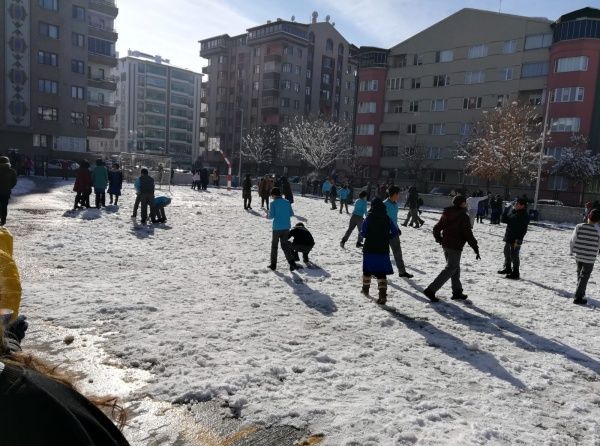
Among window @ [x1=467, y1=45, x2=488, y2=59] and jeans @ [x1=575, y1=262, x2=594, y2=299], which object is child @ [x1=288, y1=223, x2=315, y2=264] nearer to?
jeans @ [x1=575, y1=262, x2=594, y2=299]

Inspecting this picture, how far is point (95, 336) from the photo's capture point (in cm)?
538

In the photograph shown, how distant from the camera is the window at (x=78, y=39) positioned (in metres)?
51.0

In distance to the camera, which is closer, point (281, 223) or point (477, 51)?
point (281, 223)

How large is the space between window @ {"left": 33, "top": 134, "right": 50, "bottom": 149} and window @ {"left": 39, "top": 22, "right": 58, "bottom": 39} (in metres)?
10.9

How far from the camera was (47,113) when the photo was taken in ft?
162

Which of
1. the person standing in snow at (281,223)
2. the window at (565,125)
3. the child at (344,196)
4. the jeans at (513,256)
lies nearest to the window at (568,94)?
the window at (565,125)

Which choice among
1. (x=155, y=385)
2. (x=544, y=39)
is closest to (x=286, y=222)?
(x=155, y=385)

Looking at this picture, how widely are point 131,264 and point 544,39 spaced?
168 feet

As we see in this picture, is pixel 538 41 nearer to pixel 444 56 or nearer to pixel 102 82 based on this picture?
pixel 444 56

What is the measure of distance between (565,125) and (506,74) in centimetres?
914

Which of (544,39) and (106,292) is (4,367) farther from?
(544,39)

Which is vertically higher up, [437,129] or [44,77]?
[44,77]

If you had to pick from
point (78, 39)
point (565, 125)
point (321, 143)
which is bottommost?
point (321, 143)

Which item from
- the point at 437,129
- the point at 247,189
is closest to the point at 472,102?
the point at 437,129
